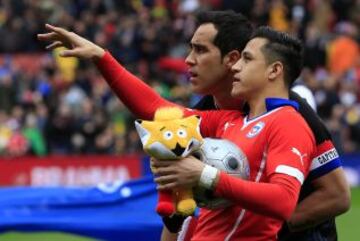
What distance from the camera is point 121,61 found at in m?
19.9

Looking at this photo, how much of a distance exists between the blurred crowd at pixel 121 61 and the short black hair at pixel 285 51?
36.6 feet

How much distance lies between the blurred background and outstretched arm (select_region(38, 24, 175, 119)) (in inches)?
374

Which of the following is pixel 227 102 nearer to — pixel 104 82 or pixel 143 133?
pixel 143 133

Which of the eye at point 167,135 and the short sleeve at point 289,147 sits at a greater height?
the eye at point 167,135

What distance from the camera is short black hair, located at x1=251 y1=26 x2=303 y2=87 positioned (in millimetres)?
4738

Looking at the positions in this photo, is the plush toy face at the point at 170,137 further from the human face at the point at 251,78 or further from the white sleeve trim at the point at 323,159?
the white sleeve trim at the point at 323,159

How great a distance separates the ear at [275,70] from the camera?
4.70 meters

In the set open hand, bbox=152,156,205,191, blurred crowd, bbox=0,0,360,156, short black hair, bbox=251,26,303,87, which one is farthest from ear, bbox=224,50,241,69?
blurred crowd, bbox=0,0,360,156

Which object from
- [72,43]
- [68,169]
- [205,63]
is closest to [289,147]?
[205,63]

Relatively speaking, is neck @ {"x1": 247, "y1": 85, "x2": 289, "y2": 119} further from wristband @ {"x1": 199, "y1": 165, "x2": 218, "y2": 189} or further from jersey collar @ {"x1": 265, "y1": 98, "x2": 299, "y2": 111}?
wristband @ {"x1": 199, "y1": 165, "x2": 218, "y2": 189}

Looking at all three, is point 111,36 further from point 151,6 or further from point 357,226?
point 357,226

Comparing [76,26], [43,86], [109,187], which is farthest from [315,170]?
[76,26]

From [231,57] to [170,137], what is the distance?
1.22 meters

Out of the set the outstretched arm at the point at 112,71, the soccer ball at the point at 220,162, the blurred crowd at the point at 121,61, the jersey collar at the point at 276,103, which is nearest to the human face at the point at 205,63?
the outstretched arm at the point at 112,71
